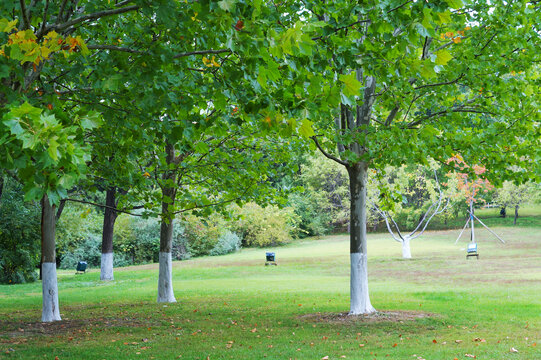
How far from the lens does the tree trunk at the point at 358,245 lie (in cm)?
1144

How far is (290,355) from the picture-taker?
7758mm

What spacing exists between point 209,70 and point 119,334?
625cm

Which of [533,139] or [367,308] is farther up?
[533,139]

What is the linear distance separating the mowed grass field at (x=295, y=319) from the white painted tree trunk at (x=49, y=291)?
1.04 feet

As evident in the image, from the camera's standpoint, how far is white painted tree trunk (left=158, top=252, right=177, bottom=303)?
14.2 m

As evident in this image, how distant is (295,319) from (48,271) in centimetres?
547

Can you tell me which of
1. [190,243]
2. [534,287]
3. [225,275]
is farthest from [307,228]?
[534,287]

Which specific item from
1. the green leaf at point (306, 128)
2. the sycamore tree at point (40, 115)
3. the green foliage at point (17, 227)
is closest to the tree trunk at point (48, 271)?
the sycamore tree at point (40, 115)

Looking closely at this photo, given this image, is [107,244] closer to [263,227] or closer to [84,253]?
[84,253]

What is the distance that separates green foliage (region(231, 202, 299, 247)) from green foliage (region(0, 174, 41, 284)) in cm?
1899

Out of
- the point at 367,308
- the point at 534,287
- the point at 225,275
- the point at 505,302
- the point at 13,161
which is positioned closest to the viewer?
the point at 13,161

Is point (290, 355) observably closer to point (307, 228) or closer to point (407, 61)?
point (407, 61)

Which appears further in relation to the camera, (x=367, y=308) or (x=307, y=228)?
(x=307, y=228)

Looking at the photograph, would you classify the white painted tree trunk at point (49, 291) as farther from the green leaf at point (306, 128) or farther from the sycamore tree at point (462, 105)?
the green leaf at point (306, 128)
